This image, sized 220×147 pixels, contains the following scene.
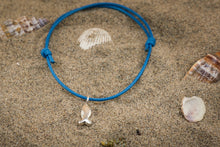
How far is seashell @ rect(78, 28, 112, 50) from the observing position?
211 cm

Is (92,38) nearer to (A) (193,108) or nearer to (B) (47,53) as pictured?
(B) (47,53)

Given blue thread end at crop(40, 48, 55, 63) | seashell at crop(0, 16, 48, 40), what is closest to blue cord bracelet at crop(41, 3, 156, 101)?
blue thread end at crop(40, 48, 55, 63)

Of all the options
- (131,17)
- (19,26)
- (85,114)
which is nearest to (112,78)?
(85,114)

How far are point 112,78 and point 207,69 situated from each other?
896 mm

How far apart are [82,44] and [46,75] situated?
507 millimetres

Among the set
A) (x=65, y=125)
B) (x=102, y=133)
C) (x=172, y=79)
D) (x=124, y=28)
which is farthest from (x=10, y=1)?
(x=172, y=79)

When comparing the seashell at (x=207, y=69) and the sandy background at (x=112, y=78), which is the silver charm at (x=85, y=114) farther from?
the seashell at (x=207, y=69)

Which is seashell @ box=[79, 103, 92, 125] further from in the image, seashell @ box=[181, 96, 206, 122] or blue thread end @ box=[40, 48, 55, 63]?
seashell @ box=[181, 96, 206, 122]

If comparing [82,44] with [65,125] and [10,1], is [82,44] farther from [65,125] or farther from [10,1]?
[10,1]

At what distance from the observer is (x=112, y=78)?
194 cm

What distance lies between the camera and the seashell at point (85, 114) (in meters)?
1.63

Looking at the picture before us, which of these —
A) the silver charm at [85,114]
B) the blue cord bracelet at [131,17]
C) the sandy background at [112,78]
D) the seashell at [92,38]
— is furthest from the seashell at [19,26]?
the silver charm at [85,114]

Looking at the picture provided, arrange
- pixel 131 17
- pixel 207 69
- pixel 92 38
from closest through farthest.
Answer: pixel 207 69 → pixel 92 38 → pixel 131 17

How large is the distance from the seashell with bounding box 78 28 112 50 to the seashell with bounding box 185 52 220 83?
0.93m
